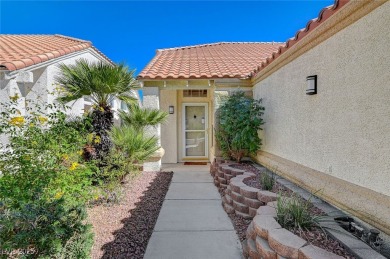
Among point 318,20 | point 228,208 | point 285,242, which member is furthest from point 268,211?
point 318,20

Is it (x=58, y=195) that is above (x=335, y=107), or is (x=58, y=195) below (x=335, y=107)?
below

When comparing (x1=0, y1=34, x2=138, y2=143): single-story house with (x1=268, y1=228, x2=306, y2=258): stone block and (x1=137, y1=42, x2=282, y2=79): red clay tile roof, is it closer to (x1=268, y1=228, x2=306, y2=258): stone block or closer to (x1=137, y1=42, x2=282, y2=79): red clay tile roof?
(x1=137, y1=42, x2=282, y2=79): red clay tile roof

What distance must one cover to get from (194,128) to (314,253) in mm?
10676

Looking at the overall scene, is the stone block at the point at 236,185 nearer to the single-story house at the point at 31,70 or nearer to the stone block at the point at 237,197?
the stone block at the point at 237,197

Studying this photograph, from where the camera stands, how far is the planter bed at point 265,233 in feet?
9.61

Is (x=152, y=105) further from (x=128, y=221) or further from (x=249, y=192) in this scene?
(x=249, y=192)

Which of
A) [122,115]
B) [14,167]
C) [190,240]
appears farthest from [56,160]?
[122,115]

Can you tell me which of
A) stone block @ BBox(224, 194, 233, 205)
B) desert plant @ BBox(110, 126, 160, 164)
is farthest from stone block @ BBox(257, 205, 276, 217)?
desert plant @ BBox(110, 126, 160, 164)

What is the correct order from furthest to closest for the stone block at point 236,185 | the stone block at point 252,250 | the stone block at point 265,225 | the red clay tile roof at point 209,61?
1. the red clay tile roof at point 209,61
2. the stone block at point 236,185
3. the stone block at point 252,250
4. the stone block at point 265,225

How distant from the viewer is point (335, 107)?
479cm

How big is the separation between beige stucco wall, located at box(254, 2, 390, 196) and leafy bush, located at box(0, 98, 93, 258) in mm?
4310

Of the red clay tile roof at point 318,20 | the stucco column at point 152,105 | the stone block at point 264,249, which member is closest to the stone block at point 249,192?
the stone block at point 264,249

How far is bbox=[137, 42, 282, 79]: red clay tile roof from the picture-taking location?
1047 cm

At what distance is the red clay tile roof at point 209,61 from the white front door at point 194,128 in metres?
2.24
